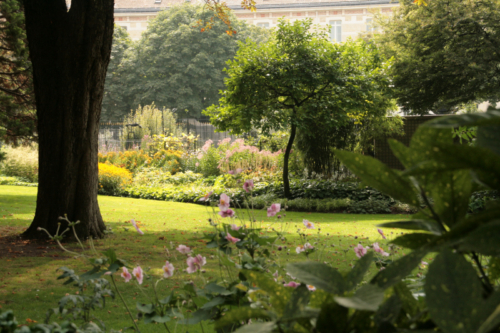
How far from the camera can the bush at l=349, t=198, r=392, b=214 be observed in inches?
357

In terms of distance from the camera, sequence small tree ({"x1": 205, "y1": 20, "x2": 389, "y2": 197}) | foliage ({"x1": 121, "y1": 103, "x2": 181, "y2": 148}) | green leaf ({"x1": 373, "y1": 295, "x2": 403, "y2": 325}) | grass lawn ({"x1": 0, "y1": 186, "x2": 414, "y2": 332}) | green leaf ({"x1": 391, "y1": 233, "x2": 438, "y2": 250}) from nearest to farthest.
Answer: green leaf ({"x1": 373, "y1": 295, "x2": 403, "y2": 325})
green leaf ({"x1": 391, "y1": 233, "x2": 438, "y2": 250})
grass lawn ({"x1": 0, "y1": 186, "x2": 414, "y2": 332})
small tree ({"x1": 205, "y1": 20, "x2": 389, "y2": 197})
foliage ({"x1": 121, "y1": 103, "x2": 181, "y2": 148})

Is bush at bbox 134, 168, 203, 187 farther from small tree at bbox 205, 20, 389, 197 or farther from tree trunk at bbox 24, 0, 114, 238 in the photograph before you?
tree trunk at bbox 24, 0, 114, 238

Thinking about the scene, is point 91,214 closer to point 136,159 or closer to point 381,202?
point 381,202

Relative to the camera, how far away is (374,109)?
10344mm

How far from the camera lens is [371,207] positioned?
9.21 meters

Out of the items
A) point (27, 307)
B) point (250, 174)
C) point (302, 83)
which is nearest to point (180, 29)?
point (250, 174)

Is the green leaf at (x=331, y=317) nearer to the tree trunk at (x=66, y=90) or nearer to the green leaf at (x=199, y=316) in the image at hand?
the green leaf at (x=199, y=316)

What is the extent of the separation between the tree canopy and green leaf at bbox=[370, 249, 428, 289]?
36.3 m

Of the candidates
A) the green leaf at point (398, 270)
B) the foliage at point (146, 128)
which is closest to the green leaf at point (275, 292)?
the green leaf at point (398, 270)

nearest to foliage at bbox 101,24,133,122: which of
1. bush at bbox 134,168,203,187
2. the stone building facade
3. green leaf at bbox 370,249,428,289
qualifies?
the stone building facade

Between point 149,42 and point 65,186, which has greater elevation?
point 149,42

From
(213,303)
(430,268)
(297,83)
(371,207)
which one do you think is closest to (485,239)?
(430,268)

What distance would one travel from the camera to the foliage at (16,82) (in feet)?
23.2

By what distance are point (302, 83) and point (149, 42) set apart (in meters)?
31.9
